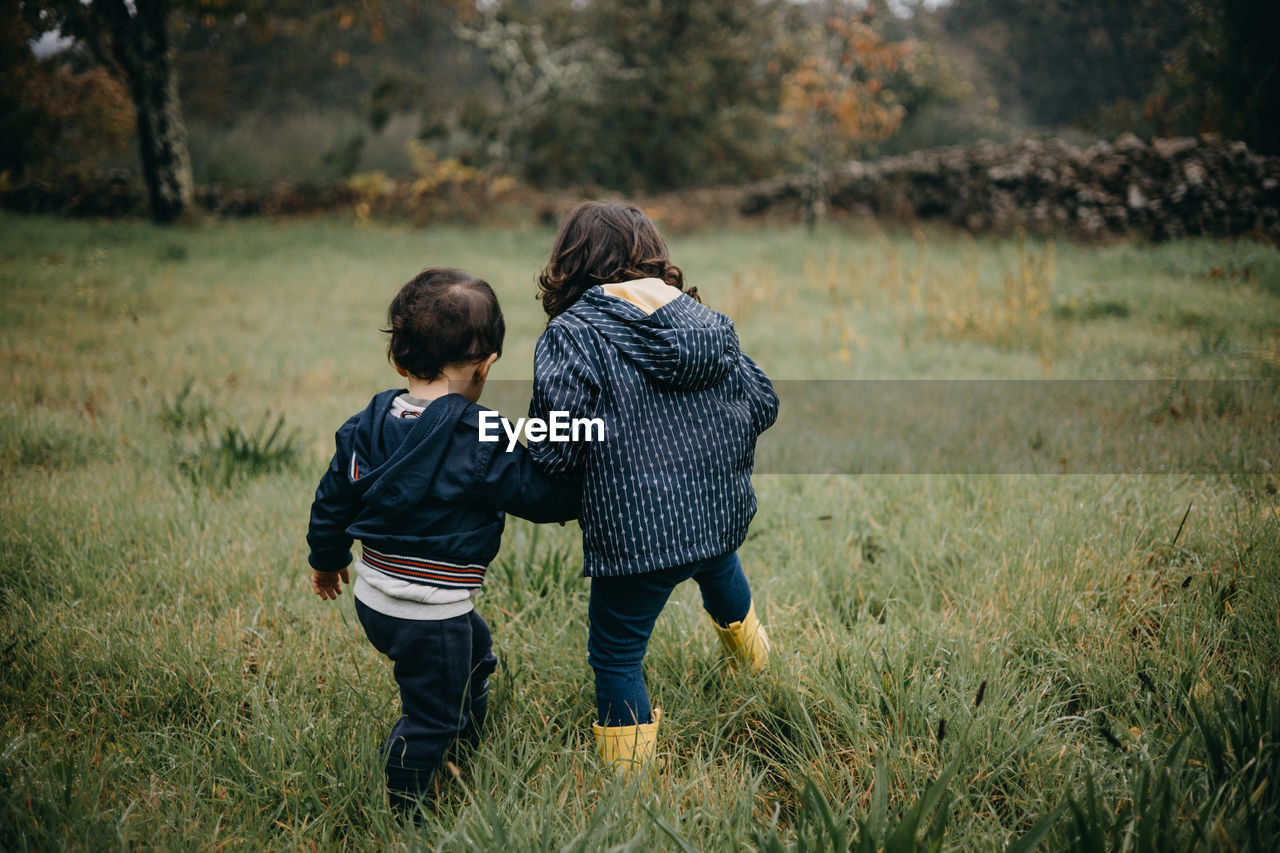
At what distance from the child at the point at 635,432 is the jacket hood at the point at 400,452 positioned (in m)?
0.21

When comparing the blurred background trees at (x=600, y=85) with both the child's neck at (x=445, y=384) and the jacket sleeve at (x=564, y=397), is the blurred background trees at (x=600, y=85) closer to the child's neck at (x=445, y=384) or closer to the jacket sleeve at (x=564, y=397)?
the child's neck at (x=445, y=384)

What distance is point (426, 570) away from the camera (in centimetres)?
164

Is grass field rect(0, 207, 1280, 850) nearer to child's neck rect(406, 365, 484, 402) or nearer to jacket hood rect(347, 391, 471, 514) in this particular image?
jacket hood rect(347, 391, 471, 514)

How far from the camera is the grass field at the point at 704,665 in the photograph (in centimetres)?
153

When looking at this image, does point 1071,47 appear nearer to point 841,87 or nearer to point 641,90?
point 641,90

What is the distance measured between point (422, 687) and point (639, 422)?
785 mm

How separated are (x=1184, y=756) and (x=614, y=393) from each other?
1.42 meters

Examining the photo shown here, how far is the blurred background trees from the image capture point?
1091cm

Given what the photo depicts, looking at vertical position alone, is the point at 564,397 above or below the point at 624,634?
above

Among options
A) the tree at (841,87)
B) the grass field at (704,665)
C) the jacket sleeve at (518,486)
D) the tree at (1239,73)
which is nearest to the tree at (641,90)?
the tree at (841,87)

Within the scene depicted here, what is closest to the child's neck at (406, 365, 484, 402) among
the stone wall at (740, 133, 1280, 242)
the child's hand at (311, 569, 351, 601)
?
the child's hand at (311, 569, 351, 601)

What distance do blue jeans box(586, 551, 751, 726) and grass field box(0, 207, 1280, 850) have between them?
16 cm

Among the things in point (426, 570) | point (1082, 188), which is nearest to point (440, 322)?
point (426, 570)

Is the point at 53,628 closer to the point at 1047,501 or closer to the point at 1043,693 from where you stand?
the point at 1043,693
